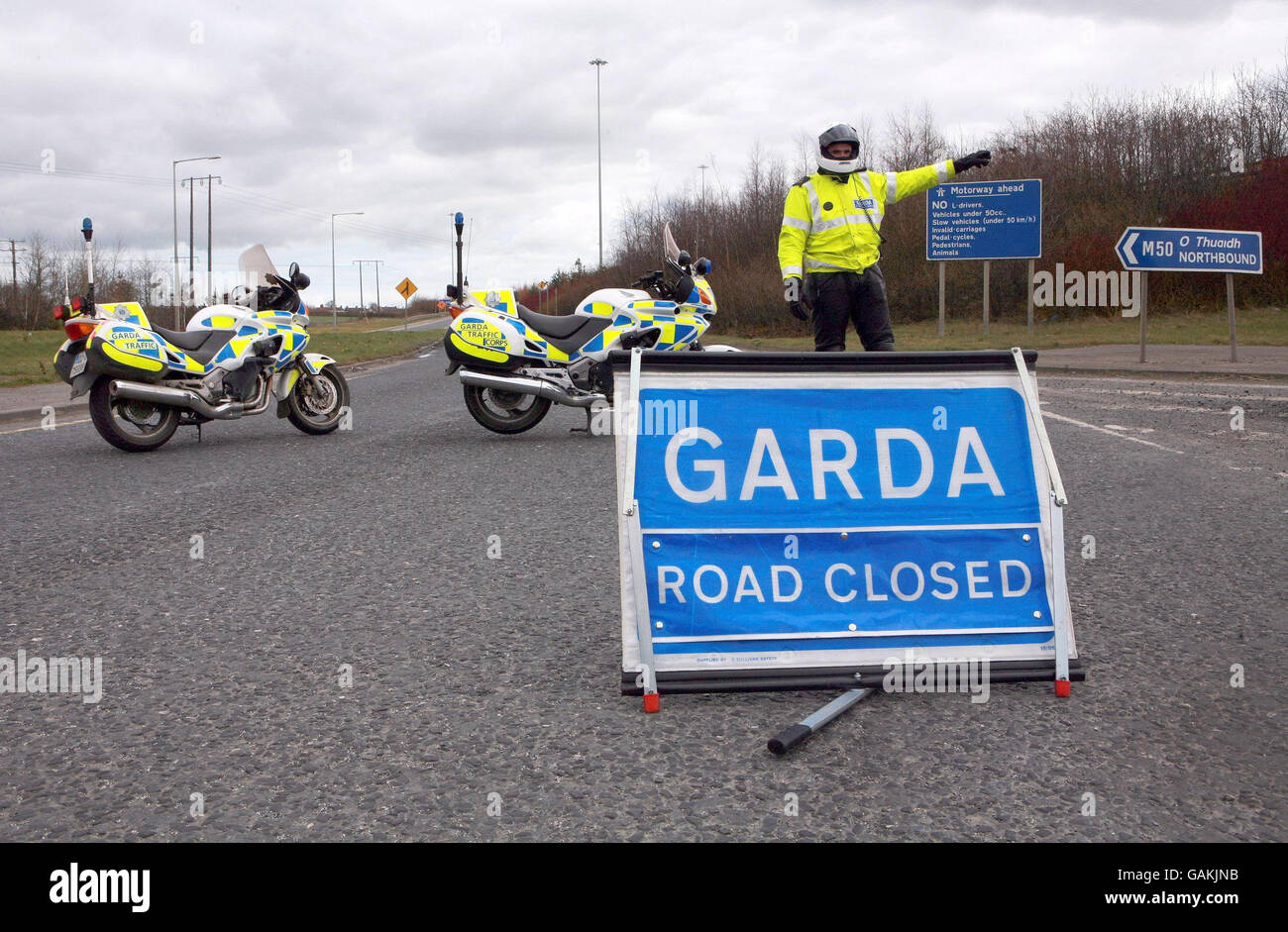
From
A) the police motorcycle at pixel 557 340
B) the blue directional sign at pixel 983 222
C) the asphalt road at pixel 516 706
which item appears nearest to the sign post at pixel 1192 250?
the blue directional sign at pixel 983 222

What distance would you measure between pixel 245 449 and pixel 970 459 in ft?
25.1

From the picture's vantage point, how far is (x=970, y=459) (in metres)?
3.72

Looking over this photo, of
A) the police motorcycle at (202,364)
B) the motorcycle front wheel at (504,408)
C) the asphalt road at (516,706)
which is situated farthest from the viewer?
the motorcycle front wheel at (504,408)

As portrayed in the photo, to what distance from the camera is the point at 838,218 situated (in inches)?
300

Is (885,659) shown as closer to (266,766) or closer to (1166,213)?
(266,766)

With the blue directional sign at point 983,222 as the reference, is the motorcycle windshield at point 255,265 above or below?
below

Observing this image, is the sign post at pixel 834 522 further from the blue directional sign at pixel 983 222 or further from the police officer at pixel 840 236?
the blue directional sign at pixel 983 222

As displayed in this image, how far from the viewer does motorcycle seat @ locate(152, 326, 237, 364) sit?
32.1 feet

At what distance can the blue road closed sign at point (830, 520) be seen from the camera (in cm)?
354

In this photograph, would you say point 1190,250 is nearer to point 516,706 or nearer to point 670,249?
point 670,249

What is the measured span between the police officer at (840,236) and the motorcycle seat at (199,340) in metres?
5.30

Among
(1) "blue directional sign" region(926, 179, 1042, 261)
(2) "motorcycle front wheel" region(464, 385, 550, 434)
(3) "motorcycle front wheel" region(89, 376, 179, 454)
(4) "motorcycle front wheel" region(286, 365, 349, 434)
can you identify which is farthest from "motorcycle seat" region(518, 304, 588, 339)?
(1) "blue directional sign" region(926, 179, 1042, 261)

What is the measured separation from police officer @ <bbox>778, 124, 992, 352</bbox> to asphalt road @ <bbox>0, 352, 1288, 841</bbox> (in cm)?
195
